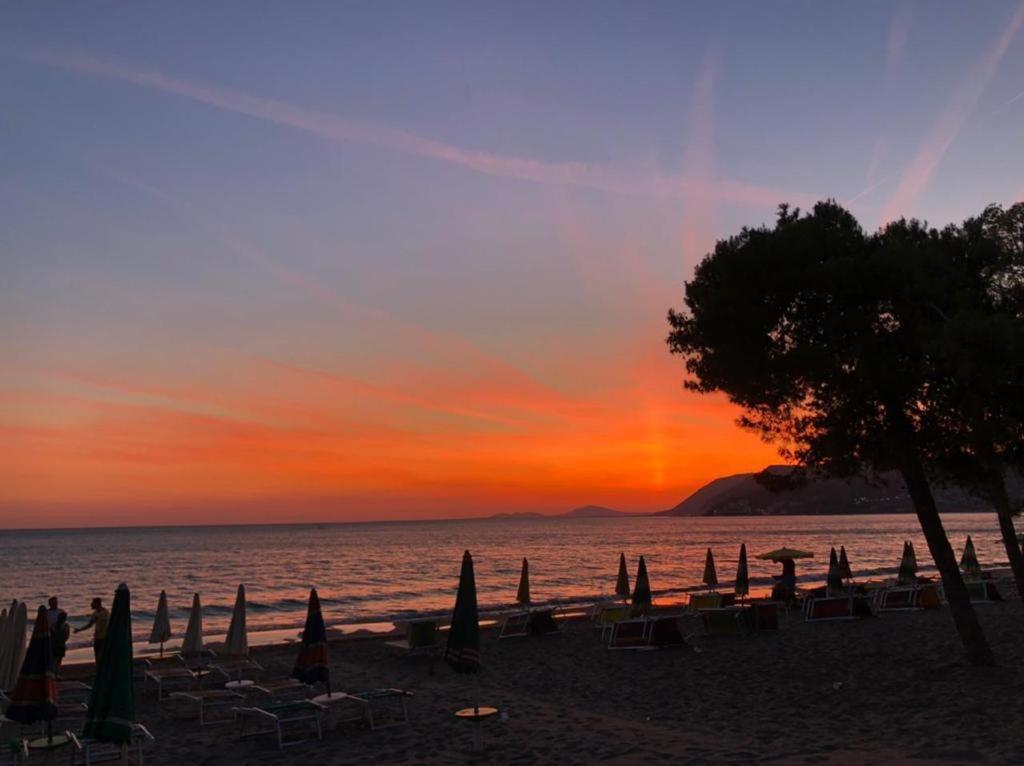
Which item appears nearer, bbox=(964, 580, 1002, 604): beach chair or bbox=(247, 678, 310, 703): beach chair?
bbox=(247, 678, 310, 703): beach chair

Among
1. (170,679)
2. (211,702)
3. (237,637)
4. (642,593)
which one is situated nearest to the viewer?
(211,702)

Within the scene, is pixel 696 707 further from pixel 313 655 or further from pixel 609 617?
pixel 609 617

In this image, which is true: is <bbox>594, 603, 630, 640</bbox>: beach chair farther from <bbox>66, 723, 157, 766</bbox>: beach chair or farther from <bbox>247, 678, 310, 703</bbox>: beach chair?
<bbox>66, 723, 157, 766</bbox>: beach chair

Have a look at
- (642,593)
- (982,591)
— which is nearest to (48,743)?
(642,593)

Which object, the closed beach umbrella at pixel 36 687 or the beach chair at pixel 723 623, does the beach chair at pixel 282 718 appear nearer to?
the closed beach umbrella at pixel 36 687

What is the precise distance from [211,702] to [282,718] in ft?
7.81

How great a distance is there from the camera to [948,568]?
12.8 meters

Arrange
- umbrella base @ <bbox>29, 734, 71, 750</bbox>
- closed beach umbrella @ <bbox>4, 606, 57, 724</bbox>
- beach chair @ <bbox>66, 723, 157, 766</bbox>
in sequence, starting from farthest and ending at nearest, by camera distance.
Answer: beach chair @ <bbox>66, 723, 157, 766</bbox>
closed beach umbrella @ <bbox>4, 606, 57, 724</bbox>
umbrella base @ <bbox>29, 734, 71, 750</bbox>

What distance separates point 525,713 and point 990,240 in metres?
10.3

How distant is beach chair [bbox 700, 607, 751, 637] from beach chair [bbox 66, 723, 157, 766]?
13.7 metres

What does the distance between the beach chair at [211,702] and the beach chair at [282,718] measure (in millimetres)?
420

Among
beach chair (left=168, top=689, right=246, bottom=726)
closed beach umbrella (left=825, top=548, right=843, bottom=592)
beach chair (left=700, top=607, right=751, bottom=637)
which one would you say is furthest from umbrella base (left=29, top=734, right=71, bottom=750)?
closed beach umbrella (left=825, top=548, right=843, bottom=592)

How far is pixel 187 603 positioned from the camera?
4450 centimetres

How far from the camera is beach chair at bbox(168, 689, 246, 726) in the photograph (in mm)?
12181
